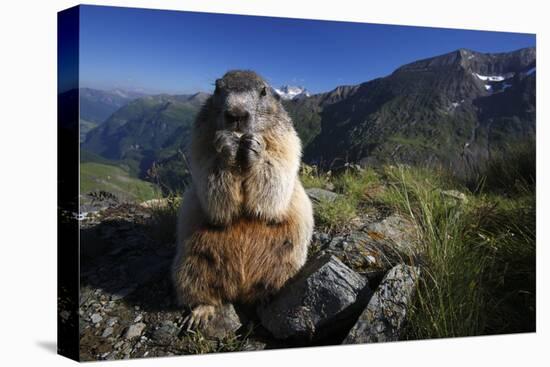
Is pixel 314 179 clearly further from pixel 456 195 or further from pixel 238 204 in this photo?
pixel 238 204

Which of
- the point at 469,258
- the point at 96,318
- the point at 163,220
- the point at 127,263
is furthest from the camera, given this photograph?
the point at 163,220

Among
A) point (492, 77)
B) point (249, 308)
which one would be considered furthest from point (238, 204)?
point (492, 77)

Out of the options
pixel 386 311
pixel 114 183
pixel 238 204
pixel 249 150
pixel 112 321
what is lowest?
pixel 112 321

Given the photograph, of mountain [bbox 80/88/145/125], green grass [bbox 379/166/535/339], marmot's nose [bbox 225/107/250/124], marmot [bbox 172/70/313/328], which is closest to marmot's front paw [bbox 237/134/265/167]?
marmot [bbox 172/70/313/328]

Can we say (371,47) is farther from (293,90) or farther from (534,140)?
(534,140)

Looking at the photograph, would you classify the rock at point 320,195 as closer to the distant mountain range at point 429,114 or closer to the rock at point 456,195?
the distant mountain range at point 429,114

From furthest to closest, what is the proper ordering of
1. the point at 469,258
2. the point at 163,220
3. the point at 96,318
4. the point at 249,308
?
the point at 163,220
the point at 469,258
the point at 249,308
the point at 96,318

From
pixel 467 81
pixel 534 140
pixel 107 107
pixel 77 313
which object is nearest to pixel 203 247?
pixel 77 313
